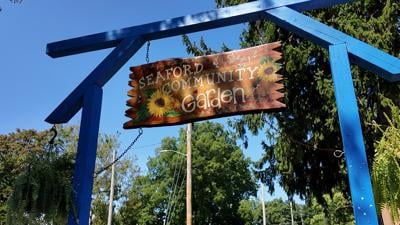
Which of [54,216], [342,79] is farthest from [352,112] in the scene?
[54,216]

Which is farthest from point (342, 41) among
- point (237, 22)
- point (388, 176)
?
point (388, 176)

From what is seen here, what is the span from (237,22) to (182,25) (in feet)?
1.83

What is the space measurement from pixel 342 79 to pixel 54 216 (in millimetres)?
2766

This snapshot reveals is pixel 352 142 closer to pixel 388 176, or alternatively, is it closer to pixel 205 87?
pixel 388 176

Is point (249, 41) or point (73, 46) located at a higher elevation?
point (249, 41)

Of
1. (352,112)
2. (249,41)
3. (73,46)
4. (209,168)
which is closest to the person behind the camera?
(352,112)

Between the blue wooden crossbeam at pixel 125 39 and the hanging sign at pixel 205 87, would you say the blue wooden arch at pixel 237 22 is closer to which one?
the blue wooden crossbeam at pixel 125 39

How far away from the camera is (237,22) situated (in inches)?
171

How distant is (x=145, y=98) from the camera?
4391 millimetres

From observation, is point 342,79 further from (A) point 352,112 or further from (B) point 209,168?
(B) point 209,168

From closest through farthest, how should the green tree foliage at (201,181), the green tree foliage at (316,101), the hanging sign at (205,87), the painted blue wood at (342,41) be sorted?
the painted blue wood at (342,41), the hanging sign at (205,87), the green tree foliage at (316,101), the green tree foliage at (201,181)

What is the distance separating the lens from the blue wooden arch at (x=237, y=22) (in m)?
3.29

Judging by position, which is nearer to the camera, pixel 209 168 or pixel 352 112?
pixel 352 112

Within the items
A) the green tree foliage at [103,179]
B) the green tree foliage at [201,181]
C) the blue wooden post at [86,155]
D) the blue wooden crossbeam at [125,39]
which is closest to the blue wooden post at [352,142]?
the blue wooden crossbeam at [125,39]
